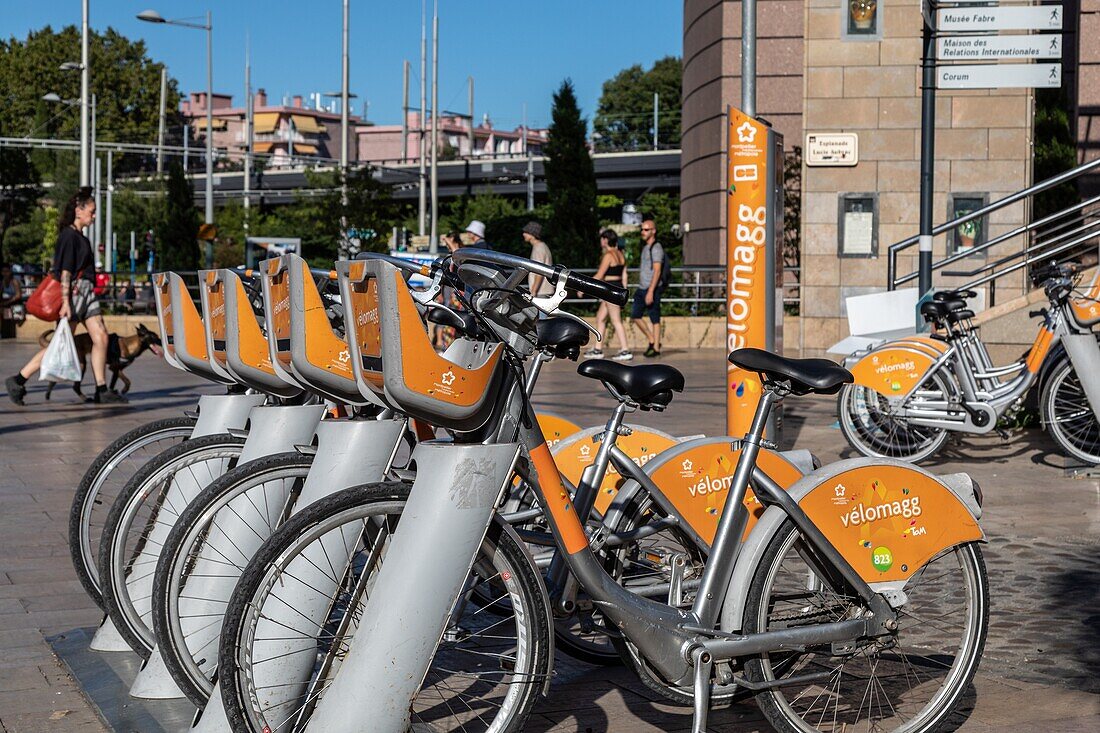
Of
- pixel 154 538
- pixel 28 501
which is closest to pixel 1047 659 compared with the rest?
pixel 154 538

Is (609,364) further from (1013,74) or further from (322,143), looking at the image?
(322,143)

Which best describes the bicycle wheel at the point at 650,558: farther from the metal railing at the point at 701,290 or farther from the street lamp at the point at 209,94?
the street lamp at the point at 209,94

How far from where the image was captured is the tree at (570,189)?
113 ft

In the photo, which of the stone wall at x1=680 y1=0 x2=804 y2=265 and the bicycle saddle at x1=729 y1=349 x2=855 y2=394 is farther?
the stone wall at x1=680 y1=0 x2=804 y2=265

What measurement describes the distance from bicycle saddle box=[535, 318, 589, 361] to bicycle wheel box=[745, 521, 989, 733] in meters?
0.74

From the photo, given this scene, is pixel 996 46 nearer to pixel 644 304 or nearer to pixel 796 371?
pixel 796 371

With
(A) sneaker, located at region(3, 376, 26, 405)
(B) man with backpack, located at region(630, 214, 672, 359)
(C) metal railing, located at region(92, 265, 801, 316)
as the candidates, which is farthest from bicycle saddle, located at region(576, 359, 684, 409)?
(C) metal railing, located at region(92, 265, 801, 316)

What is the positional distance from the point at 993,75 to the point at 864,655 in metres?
8.39

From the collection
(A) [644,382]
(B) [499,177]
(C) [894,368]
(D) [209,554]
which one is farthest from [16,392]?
(B) [499,177]

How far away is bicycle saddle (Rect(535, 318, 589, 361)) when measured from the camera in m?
3.75

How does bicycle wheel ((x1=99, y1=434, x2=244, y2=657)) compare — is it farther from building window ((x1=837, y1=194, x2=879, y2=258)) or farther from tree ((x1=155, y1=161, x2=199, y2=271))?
tree ((x1=155, y1=161, x2=199, y2=271))

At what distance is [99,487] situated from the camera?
5.17 meters

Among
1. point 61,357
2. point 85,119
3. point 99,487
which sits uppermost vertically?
point 85,119

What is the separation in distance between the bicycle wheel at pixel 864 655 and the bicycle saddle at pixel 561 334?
2.44 ft
